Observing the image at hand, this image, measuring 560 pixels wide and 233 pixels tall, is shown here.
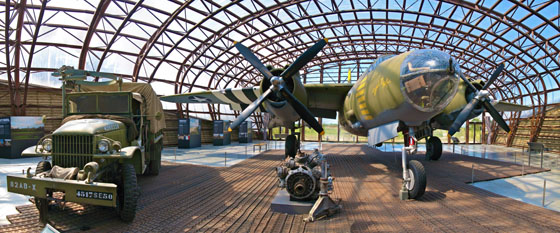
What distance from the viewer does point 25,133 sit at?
42.1 feet

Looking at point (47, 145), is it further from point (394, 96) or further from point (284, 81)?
point (394, 96)

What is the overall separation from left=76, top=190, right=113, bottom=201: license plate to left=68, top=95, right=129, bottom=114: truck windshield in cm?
279

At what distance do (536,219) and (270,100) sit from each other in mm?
6782

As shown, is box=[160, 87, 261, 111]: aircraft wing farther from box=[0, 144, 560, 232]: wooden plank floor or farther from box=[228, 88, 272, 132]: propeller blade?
box=[0, 144, 560, 232]: wooden plank floor

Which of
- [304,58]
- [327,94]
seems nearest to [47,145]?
[304,58]

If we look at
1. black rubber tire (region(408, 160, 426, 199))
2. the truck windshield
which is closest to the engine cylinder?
black rubber tire (region(408, 160, 426, 199))

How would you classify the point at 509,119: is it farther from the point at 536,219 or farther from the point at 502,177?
the point at 536,219

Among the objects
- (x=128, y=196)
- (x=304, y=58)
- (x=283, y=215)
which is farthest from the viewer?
(x=304, y=58)

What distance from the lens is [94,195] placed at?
3602mm

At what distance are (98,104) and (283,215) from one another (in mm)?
5152

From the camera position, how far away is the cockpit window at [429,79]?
5.22m

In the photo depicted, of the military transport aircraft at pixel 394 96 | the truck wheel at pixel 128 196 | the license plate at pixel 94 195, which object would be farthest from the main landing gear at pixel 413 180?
the license plate at pixel 94 195

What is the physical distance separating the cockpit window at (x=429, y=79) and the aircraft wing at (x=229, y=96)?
5148 millimetres

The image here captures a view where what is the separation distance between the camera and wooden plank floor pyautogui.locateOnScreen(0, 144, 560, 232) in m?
4.25
